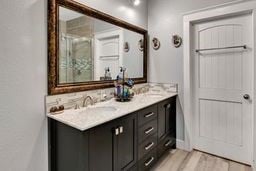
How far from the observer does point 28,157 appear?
1416 mm

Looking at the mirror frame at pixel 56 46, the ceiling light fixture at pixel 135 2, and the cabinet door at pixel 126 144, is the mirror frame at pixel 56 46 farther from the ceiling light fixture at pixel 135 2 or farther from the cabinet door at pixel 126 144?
the ceiling light fixture at pixel 135 2

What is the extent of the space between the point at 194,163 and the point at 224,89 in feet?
3.77

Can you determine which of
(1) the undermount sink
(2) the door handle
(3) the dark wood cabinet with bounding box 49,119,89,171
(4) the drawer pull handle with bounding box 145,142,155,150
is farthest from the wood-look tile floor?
(3) the dark wood cabinet with bounding box 49,119,89,171

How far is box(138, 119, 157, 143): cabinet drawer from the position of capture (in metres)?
1.85

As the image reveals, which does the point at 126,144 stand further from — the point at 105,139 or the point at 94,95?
the point at 94,95

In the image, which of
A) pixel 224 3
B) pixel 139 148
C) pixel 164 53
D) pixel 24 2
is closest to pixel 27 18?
pixel 24 2

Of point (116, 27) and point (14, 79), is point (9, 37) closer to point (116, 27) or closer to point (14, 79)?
point (14, 79)

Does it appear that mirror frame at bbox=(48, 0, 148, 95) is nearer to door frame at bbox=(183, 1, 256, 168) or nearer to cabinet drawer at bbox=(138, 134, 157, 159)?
cabinet drawer at bbox=(138, 134, 157, 159)

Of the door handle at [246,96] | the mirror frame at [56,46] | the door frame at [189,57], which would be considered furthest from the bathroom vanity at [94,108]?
the door handle at [246,96]

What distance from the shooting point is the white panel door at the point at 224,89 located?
2195mm

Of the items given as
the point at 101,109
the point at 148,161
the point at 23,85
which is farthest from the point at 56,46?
the point at 148,161

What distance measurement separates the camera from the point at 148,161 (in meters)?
2.00

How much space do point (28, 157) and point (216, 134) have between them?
97.6 inches

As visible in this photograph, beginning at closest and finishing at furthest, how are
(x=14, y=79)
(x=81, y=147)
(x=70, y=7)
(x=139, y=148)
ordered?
(x=81, y=147) → (x=14, y=79) → (x=70, y=7) → (x=139, y=148)
